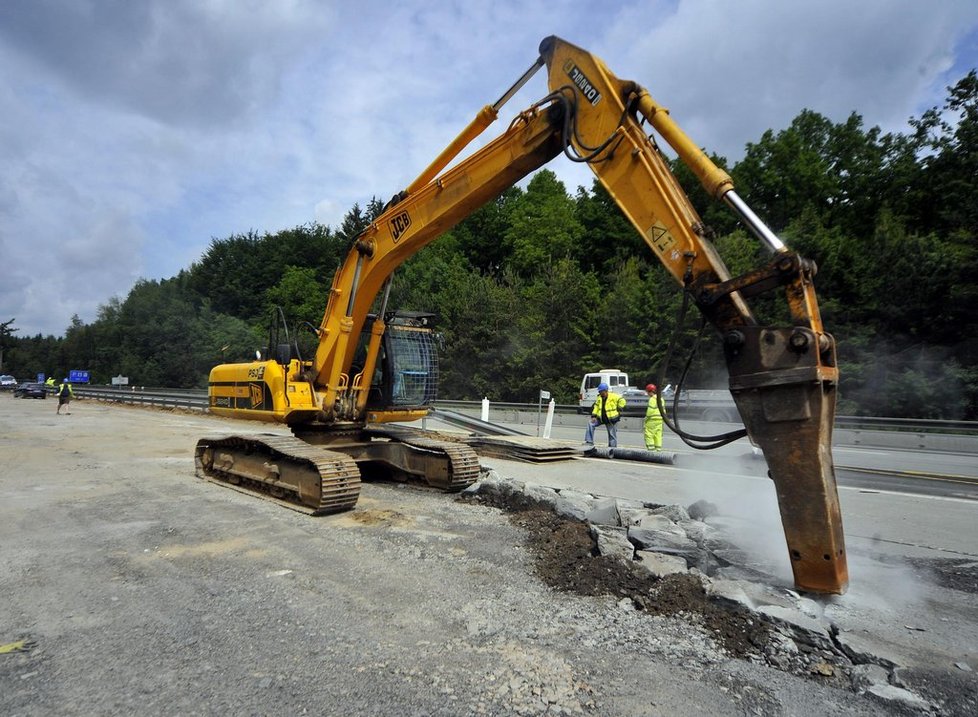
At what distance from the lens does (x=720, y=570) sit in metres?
4.77

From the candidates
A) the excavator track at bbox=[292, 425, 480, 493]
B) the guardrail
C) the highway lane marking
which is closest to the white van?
the guardrail

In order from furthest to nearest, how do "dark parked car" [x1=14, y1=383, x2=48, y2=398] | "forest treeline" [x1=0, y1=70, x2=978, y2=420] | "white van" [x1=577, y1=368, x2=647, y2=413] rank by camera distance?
"dark parked car" [x1=14, y1=383, x2=48, y2=398] < "white van" [x1=577, y1=368, x2=647, y2=413] < "forest treeline" [x1=0, y1=70, x2=978, y2=420]

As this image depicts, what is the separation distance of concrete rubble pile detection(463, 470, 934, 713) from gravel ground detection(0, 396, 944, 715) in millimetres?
235

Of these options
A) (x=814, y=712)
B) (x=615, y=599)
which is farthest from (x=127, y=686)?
(x=814, y=712)

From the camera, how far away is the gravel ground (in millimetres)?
2996

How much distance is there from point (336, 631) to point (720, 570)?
9.53 ft

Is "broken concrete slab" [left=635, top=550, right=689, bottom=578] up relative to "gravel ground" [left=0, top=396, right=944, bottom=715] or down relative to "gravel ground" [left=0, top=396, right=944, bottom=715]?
up

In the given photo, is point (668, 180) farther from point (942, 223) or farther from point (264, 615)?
point (942, 223)

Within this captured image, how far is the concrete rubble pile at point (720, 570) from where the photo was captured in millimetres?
3316

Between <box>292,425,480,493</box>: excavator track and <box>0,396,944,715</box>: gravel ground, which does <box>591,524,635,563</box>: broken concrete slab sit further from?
<box>292,425,480,493</box>: excavator track

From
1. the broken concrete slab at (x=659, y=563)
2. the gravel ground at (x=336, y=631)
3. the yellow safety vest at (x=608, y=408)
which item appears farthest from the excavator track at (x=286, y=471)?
the yellow safety vest at (x=608, y=408)

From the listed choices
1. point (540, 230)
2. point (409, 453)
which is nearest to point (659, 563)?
point (409, 453)

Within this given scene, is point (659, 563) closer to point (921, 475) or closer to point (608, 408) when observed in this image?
point (921, 475)

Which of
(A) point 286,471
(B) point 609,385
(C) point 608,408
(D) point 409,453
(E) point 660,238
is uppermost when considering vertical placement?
(E) point 660,238
